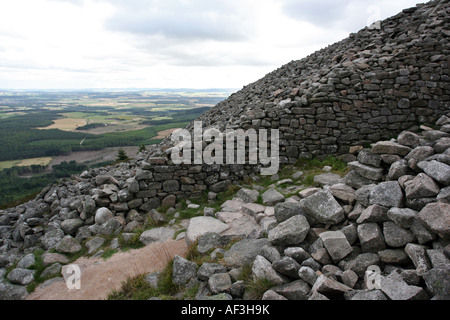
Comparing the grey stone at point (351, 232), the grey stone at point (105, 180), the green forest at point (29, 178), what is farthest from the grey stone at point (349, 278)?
the green forest at point (29, 178)

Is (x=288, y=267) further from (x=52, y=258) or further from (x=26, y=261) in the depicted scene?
(x=26, y=261)

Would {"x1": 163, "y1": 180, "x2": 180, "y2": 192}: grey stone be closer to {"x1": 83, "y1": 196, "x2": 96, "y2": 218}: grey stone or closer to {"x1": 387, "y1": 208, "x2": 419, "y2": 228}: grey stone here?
{"x1": 83, "y1": 196, "x2": 96, "y2": 218}: grey stone

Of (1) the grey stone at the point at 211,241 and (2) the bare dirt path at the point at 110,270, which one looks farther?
(1) the grey stone at the point at 211,241

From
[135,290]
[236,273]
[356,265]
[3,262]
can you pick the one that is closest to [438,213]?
[356,265]

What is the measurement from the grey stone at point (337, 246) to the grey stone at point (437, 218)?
3.98 ft

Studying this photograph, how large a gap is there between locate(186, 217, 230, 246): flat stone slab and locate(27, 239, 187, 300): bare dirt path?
30 centimetres

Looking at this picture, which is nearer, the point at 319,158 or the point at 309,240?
the point at 309,240

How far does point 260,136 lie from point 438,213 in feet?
23.1

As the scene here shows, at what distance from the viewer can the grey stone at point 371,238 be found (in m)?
4.41

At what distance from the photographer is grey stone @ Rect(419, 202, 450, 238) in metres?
3.70

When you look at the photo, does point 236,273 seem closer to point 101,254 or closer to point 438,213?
point 438,213

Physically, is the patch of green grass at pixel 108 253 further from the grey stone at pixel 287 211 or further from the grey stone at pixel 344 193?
the grey stone at pixel 344 193

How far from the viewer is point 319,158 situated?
421 inches

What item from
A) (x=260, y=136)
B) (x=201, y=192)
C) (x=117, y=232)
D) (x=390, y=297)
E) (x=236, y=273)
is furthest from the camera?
(x=260, y=136)
